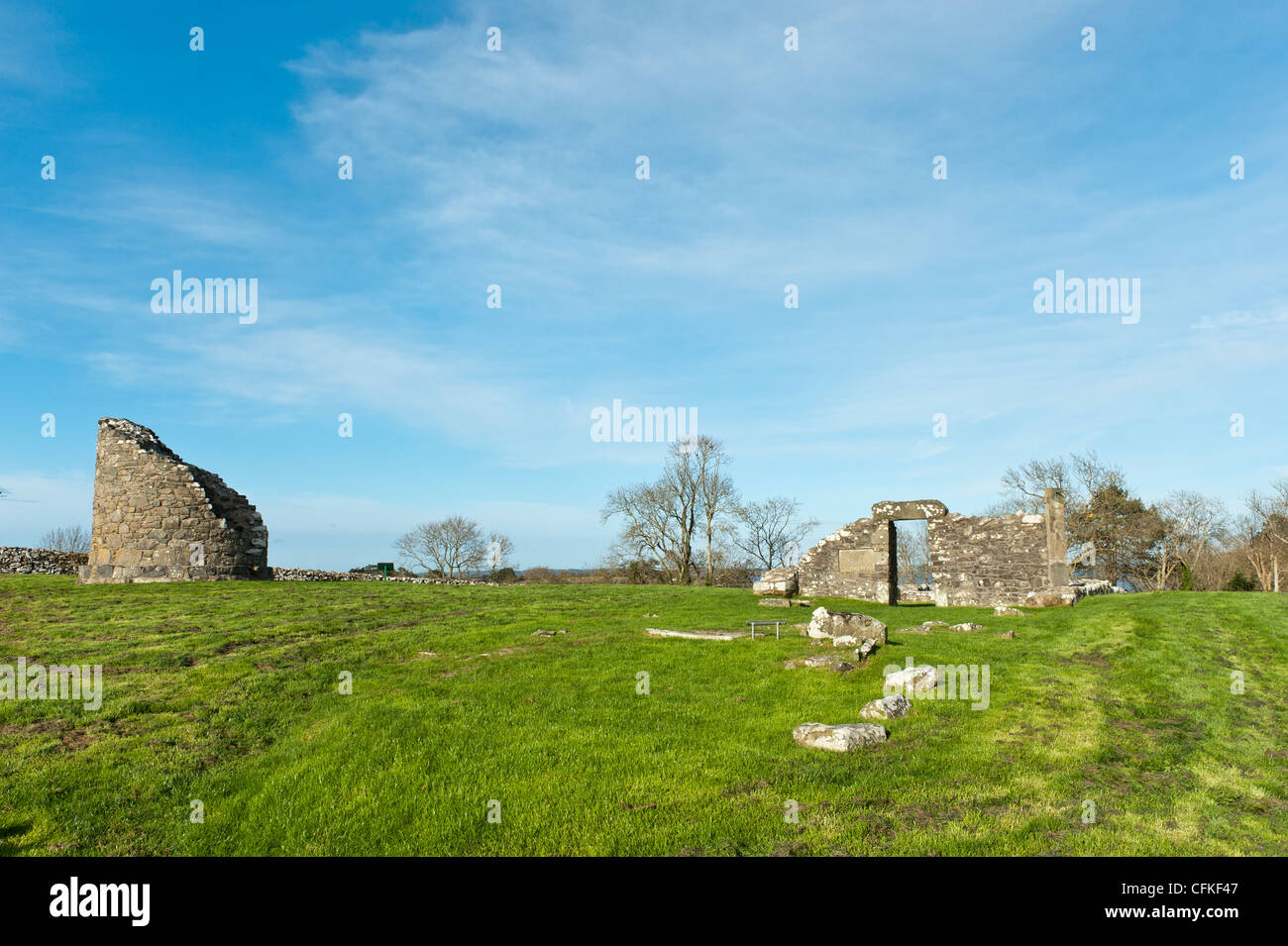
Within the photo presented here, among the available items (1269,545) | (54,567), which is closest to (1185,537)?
(1269,545)

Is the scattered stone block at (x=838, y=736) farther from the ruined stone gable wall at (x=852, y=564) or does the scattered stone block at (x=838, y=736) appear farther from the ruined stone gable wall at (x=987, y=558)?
the ruined stone gable wall at (x=987, y=558)

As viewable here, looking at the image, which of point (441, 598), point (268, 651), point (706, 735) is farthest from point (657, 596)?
point (706, 735)

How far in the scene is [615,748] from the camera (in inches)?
359

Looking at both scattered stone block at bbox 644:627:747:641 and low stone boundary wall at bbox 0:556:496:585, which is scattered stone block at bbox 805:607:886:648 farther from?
low stone boundary wall at bbox 0:556:496:585

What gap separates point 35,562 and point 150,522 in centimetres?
1071

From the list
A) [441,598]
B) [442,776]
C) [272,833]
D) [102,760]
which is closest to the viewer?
[272,833]

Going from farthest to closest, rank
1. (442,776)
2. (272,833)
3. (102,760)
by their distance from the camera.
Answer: (102,760)
(442,776)
(272,833)

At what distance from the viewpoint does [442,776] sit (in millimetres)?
8398

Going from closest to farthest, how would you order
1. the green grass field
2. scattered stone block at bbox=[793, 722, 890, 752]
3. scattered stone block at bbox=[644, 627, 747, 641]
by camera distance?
the green grass field
scattered stone block at bbox=[793, 722, 890, 752]
scattered stone block at bbox=[644, 627, 747, 641]

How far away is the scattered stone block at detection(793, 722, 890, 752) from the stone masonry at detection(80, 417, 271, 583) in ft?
84.7

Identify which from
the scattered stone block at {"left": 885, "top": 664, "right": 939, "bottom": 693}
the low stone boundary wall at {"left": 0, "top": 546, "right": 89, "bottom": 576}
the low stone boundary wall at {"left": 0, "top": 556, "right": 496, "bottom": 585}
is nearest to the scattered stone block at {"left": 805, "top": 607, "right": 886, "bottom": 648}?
the scattered stone block at {"left": 885, "top": 664, "right": 939, "bottom": 693}

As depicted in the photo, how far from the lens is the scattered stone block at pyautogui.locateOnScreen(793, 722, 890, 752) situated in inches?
361

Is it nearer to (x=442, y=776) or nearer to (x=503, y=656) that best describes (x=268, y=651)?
(x=503, y=656)
